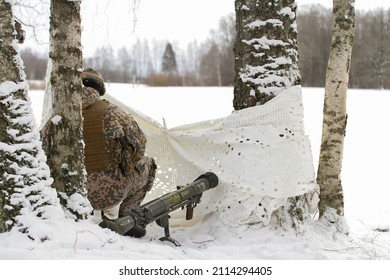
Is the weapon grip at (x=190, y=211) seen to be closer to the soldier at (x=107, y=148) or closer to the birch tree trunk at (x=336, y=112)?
the soldier at (x=107, y=148)

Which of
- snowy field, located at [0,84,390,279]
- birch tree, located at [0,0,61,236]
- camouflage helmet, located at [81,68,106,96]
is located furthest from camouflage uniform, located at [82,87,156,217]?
birch tree, located at [0,0,61,236]

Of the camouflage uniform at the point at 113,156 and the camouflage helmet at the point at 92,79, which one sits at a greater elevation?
the camouflage helmet at the point at 92,79

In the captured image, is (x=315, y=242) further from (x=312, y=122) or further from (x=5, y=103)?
(x=312, y=122)

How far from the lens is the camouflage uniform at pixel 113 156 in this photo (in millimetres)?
3943

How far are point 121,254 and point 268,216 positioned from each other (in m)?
1.42

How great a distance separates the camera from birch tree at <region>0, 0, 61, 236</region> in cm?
278

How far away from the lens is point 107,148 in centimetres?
396

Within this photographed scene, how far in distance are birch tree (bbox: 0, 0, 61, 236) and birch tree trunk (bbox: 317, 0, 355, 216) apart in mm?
2755

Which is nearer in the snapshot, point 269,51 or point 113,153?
point 113,153

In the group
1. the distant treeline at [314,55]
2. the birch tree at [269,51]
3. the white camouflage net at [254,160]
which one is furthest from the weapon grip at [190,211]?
the distant treeline at [314,55]

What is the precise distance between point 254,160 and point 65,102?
1575 millimetres

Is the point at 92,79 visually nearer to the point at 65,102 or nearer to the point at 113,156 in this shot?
the point at 113,156

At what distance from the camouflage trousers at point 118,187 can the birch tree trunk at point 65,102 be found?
2.07ft

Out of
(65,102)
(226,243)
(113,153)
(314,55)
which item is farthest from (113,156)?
(314,55)
